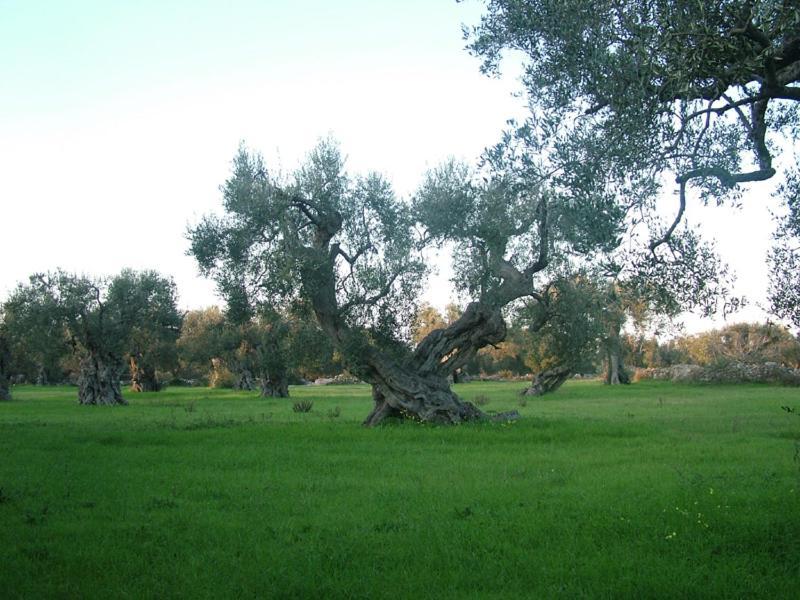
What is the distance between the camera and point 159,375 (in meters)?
88.1

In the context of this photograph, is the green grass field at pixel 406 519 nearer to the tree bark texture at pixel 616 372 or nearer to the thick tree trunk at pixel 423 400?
the thick tree trunk at pixel 423 400

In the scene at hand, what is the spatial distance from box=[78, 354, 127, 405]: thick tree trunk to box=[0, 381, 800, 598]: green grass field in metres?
29.4

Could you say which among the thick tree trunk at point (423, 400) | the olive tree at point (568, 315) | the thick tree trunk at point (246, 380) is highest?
the olive tree at point (568, 315)

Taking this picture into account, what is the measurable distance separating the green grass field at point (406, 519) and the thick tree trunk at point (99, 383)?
2939 cm

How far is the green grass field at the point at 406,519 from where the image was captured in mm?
7703

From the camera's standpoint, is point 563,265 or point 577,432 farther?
point 563,265

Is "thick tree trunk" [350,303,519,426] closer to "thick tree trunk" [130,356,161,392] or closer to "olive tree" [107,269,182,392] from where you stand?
"olive tree" [107,269,182,392]

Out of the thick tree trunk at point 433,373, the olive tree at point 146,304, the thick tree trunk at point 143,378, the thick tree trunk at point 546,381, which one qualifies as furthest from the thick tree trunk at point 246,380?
the thick tree trunk at point 433,373

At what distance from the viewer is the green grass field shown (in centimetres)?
770

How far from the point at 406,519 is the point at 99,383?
42425mm

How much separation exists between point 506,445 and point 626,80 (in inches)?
478

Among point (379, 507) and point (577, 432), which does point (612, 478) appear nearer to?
point (379, 507)

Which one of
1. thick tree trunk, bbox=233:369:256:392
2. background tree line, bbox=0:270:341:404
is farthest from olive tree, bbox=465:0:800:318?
thick tree trunk, bbox=233:369:256:392

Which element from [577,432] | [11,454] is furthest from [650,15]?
[11,454]
